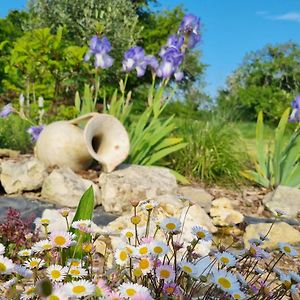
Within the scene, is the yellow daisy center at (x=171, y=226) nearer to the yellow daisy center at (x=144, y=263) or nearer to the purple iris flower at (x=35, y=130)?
the yellow daisy center at (x=144, y=263)

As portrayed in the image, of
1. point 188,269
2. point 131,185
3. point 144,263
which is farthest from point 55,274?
point 131,185

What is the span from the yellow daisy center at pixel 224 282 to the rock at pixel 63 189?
3352 millimetres

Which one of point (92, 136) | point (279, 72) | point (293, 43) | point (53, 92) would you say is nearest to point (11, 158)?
point (92, 136)

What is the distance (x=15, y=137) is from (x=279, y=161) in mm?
3697

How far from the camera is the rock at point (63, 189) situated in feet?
14.9

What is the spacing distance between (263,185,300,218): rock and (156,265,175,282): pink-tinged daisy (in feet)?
14.2

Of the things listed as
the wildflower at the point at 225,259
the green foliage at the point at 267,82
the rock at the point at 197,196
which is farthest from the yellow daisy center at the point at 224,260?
the green foliage at the point at 267,82

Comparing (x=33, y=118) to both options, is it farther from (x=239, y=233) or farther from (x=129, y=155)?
(x=239, y=233)

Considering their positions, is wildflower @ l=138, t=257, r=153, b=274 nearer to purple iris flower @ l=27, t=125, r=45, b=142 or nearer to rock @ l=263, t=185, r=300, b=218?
rock @ l=263, t=185, r=300, b=218

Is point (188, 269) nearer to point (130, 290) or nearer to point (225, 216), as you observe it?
point (130, 290)

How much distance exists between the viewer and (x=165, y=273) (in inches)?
51.4

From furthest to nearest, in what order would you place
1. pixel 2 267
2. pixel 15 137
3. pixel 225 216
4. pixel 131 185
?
pixel 15 137
pixel 131 185
pixel 225 216
pixel 2 267

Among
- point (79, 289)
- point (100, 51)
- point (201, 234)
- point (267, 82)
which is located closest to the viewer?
point (79, 289)

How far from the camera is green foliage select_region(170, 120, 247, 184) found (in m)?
6.77
